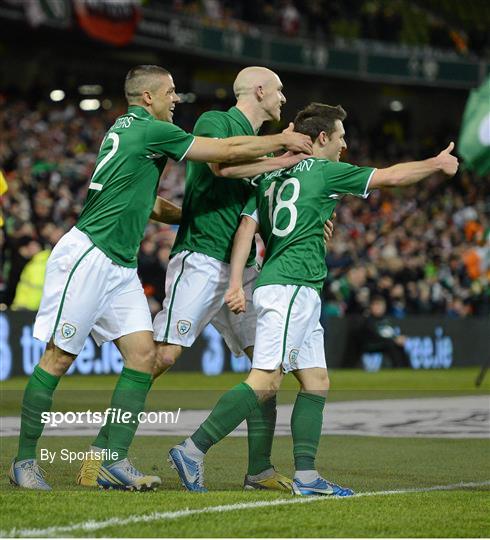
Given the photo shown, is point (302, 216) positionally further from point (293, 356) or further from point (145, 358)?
point (145, 358)

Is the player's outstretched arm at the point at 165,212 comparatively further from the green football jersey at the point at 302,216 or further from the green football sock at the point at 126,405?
the green football sock at the point at 126,405

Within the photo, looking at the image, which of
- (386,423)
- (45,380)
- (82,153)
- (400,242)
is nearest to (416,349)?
(400,242)

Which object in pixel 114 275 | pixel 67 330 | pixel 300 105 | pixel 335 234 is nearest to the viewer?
pixel 67 330

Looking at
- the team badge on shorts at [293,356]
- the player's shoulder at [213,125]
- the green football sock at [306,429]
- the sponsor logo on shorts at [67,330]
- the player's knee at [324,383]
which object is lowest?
the green football sock at [306,429]

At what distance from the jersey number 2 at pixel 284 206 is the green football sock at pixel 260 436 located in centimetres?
94

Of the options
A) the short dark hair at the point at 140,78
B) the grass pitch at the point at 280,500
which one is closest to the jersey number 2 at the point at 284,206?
the short dark hair at the point at 140,78

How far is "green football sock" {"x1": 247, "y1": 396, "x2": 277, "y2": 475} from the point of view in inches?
272

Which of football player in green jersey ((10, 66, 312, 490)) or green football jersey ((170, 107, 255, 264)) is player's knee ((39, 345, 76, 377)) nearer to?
football player in green jersey ((10, 66, 312, 490))

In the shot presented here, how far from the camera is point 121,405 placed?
667 centimetres

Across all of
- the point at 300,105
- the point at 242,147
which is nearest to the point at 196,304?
the point at 242,147

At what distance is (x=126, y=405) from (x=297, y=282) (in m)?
1.11

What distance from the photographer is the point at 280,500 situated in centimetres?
624

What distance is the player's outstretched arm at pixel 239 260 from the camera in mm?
6660

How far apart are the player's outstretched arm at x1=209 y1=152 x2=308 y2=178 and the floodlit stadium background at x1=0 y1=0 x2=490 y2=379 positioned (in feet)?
31.2
